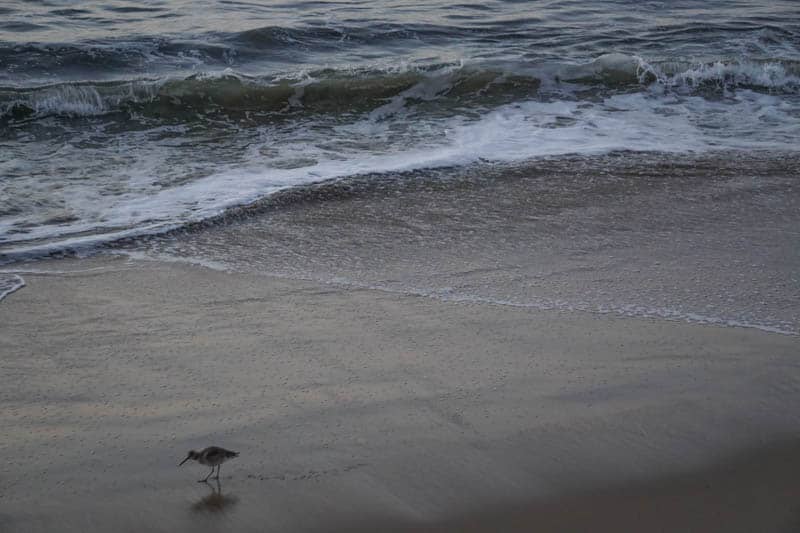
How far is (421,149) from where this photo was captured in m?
7.62

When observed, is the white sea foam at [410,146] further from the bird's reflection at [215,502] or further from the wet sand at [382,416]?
the bird's reflection at [215,502]

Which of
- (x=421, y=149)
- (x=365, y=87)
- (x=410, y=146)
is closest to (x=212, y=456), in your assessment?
(x=421, y=149)

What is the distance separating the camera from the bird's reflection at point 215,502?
2.83 metres

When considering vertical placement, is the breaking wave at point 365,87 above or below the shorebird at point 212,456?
above

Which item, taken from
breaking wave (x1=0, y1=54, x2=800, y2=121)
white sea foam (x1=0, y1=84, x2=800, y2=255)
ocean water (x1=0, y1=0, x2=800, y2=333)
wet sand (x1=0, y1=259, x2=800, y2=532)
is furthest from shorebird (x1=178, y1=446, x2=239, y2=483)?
breaking wave (x1=0, y1=54, x2=800, y2=121)

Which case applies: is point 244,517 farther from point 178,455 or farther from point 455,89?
point 455,89

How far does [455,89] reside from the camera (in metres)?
9.75

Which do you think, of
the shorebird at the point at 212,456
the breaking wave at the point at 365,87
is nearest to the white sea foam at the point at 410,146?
the breaking wave at the point at 365,87

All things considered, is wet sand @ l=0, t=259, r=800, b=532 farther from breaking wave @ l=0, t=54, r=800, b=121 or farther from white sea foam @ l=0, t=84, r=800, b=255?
breaking wave @ l=0, t=54, r=800, b=121

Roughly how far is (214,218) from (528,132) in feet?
11.4

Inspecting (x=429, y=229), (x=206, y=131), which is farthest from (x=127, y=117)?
(x=429, y=229)

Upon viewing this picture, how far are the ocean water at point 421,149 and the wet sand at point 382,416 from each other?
0.49 m

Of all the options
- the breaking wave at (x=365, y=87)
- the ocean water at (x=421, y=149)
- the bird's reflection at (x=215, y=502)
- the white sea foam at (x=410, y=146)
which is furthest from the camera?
the breaking wave at (x=365, y=87)

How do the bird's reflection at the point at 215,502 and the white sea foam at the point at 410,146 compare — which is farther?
the white sea foam at the point at 410,146
